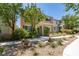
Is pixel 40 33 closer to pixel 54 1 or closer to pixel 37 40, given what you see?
pixel 37 40

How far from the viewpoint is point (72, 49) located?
202 inches

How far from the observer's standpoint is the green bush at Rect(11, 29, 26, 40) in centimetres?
518

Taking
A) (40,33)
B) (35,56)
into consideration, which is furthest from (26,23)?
(35,56)

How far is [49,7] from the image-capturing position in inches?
202

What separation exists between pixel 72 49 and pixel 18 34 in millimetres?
1140

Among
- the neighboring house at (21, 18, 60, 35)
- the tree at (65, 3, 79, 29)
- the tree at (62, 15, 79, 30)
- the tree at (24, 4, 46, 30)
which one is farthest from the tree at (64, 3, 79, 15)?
the tree at (24, 4, 46, 30)

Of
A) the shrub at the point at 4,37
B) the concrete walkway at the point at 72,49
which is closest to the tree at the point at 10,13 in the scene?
the shrub at the point at 4,37

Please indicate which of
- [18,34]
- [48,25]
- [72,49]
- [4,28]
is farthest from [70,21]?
[4,28]

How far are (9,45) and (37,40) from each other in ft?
1.91

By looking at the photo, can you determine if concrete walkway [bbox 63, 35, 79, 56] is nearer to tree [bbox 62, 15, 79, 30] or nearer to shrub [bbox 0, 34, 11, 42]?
tree [bbox 62, 15, 79, 30]

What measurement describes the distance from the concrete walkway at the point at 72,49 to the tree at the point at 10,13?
1167 millimetres

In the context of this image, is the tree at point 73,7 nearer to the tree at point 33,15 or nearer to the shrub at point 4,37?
the tree at point 33,15

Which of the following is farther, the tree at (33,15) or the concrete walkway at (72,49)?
the tree at (33,15)

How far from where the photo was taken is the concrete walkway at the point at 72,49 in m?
5.07
